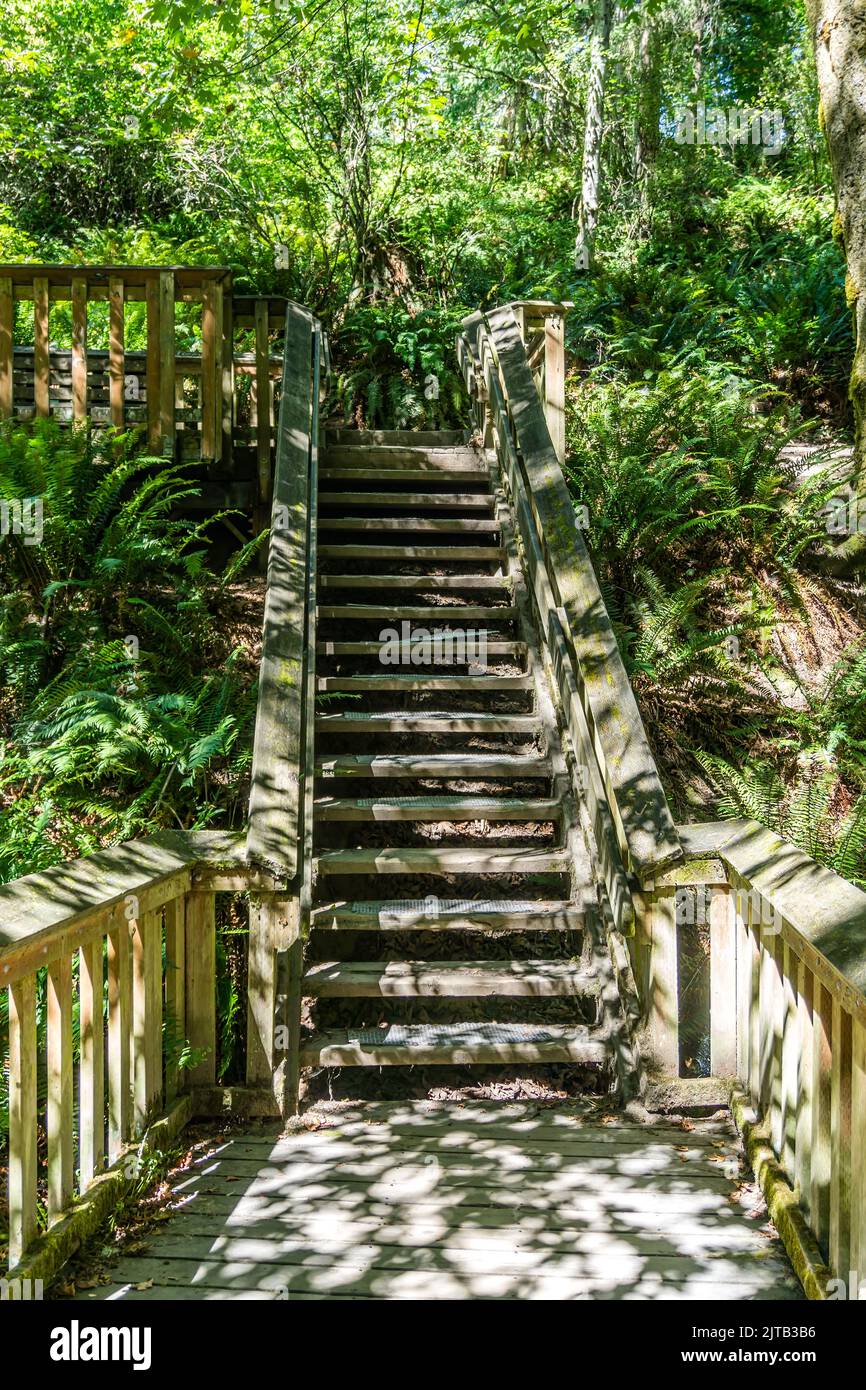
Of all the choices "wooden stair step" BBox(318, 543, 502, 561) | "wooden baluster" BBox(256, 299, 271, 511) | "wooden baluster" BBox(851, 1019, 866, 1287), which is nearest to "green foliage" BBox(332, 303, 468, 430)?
"wooden baluster" BBox(256, 299, 271, 511)

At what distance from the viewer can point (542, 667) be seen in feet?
16.7

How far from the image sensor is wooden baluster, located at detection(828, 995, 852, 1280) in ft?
7.14

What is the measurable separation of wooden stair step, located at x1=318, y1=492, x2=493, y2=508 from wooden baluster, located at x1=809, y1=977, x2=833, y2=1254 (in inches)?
184

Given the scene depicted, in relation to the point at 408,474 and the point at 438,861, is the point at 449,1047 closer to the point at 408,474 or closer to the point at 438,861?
the point at 438,861

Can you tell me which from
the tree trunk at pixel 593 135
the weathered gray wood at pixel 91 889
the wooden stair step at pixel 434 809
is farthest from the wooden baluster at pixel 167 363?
the tree trunk at pixel 593 135

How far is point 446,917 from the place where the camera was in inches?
153

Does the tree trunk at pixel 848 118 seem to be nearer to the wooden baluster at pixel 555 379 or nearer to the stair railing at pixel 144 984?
the wooden baluster at pixel 555 379

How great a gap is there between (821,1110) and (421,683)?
299 centimetres

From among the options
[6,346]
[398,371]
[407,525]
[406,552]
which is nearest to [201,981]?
[406,552]

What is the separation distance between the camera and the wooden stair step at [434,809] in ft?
14.0

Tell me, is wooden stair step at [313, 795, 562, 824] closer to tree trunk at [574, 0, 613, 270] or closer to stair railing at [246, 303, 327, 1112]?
stair railing at [246, 303, 327, 1112]

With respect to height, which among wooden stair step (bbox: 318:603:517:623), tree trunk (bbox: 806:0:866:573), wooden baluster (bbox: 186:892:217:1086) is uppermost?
tree trunk (bbox: 806:0:866:573)

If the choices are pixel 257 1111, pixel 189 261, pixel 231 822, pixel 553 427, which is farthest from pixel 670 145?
pixel 257 1111

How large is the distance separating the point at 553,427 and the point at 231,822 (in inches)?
154
